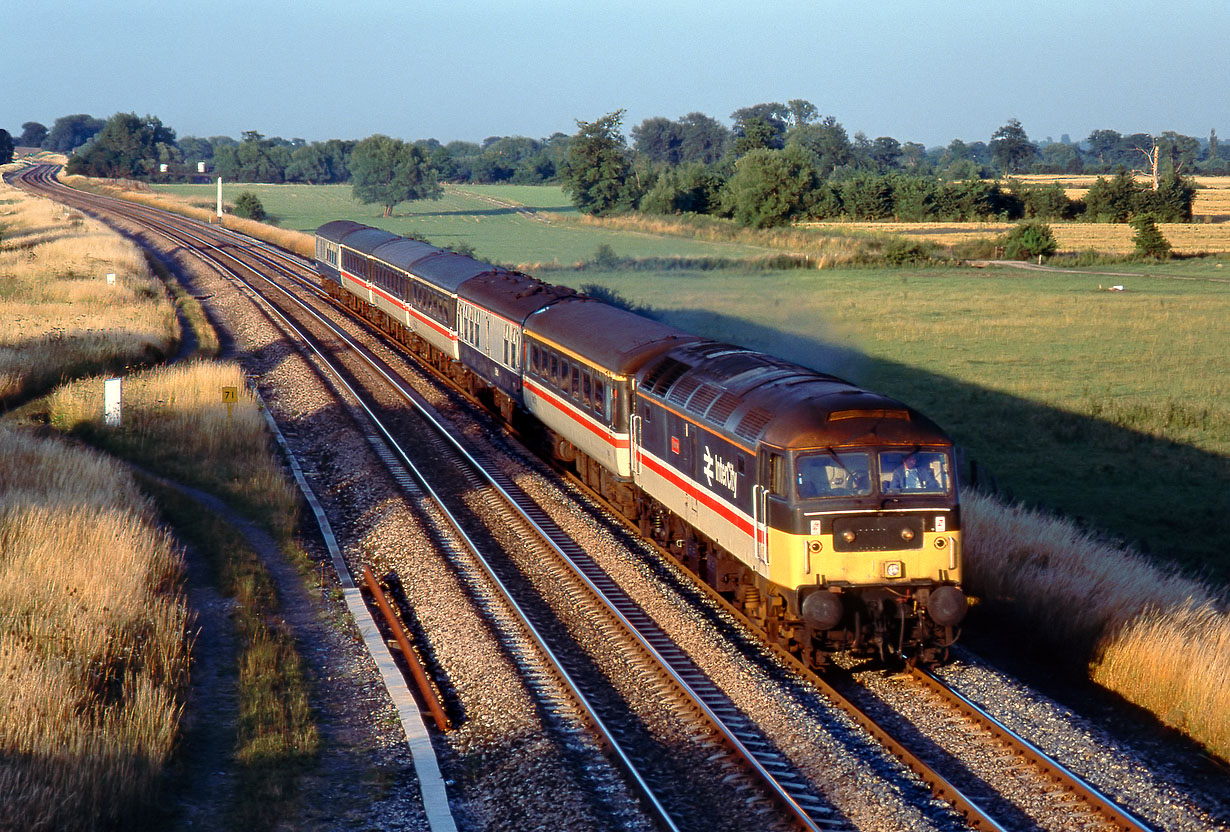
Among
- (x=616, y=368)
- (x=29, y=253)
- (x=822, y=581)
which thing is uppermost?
(x=29, y=253)

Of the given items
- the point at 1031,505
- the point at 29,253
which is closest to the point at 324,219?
the point at 29,253

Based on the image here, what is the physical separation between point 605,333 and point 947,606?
949 cm

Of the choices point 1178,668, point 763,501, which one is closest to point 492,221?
point 763,501

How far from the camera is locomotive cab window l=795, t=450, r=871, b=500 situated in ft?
43.4

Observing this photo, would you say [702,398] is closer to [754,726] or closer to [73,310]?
[754,726]

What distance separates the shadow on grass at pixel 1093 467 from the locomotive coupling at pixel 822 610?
32.7 feet

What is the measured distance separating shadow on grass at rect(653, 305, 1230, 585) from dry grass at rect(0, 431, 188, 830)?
16.6 m

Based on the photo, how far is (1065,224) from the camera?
98125mm

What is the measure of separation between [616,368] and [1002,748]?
9.24 metres

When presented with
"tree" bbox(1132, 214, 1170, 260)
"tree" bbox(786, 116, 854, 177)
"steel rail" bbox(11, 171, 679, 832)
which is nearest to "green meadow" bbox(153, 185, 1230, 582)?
"tree" bbox(1132, 214, 1170, 260)

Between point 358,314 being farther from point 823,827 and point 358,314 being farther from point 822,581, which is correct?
point 823,827

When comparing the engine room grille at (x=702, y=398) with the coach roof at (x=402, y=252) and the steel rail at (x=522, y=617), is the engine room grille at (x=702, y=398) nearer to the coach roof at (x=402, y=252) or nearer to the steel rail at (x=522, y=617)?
the steel rail at (x=522, y=617)

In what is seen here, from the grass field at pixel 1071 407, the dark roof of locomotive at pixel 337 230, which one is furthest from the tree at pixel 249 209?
the dark roof of locomotive at pixel 337 230

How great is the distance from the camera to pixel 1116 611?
49.2ft
